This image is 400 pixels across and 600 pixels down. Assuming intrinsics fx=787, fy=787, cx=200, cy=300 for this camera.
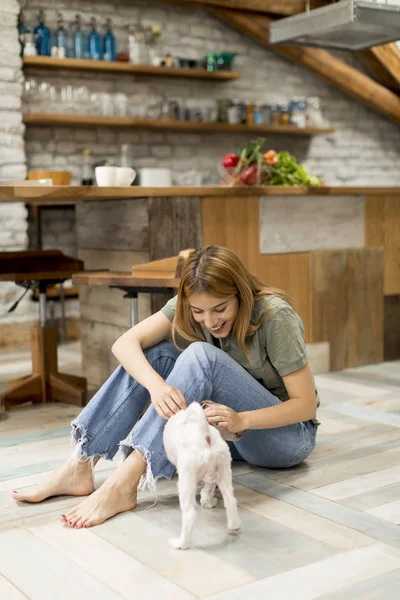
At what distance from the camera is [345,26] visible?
4.01 meters

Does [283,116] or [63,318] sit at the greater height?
[283,116]

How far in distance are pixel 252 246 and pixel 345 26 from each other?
128 centimetres

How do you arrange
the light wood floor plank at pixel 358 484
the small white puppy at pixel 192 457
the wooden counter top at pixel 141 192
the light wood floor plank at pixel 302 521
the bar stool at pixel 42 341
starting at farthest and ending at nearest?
the bar stool at pixel 42 341
the wooden counter top at pixel 141 192
the light wood floor plank at pixel 358 484
the light wood floor plank at pixel 302 521
the small white puppy at pixel 192 457

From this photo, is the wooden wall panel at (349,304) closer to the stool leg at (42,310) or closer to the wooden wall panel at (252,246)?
the wooden wall panel at (252,246)

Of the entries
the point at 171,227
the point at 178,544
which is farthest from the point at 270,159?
the point at 178,544

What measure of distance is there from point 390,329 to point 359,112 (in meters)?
3.43

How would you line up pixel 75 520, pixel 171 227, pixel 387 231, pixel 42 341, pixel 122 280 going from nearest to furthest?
pixel 75 520, pixel 122 280, pixel 171 227, pixel 42 341, pixel 387 231

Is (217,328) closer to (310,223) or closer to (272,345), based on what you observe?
(272,345)

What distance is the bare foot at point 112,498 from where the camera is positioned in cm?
197

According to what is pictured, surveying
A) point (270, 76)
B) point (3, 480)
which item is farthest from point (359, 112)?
point (3, 480)

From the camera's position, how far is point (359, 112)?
7.20 m

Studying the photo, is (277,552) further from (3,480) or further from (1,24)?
(1,24)

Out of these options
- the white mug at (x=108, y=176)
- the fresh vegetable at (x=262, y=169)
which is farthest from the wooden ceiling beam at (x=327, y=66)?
the white mug at (x=108, y=176)

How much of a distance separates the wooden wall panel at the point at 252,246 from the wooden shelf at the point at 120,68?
2351mm
